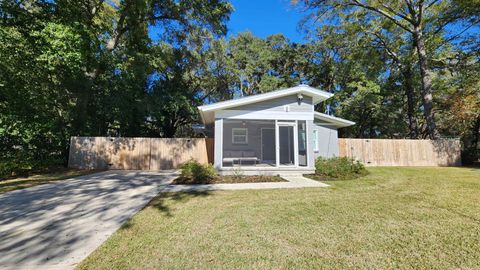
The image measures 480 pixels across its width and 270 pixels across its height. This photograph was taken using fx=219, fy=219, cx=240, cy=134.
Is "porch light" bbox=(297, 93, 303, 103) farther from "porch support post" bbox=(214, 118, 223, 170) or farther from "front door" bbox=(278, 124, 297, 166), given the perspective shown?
"porch support post" bbox=(214, 118, 223, 170)

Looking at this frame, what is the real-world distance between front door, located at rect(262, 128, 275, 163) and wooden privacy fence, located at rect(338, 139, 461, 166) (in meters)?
4.31

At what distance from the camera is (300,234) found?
3.44 metres

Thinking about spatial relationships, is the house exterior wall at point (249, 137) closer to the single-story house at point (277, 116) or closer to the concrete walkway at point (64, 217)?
the single-story house at point (277, 116)

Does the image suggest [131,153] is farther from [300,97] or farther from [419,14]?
[419,14]

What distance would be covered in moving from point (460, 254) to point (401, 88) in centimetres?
2400

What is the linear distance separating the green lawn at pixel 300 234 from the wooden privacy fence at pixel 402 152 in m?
8.50

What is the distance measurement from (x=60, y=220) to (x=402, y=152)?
57.2ft

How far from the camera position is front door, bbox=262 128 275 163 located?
45.5 ft

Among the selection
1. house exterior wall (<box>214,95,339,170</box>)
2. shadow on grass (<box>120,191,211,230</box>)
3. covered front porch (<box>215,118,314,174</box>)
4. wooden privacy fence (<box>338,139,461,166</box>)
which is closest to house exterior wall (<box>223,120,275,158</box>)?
covered front porch (<box>215,118,314,174</box>)

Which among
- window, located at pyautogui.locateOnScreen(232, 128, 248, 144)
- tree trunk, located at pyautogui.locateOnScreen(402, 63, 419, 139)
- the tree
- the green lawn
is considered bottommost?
the green lawn

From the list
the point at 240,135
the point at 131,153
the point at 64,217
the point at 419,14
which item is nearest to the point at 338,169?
the point at 240,135

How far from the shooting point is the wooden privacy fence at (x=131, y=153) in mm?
12289

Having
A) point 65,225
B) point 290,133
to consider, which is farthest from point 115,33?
point 65,225

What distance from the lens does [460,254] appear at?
9.14 feet
